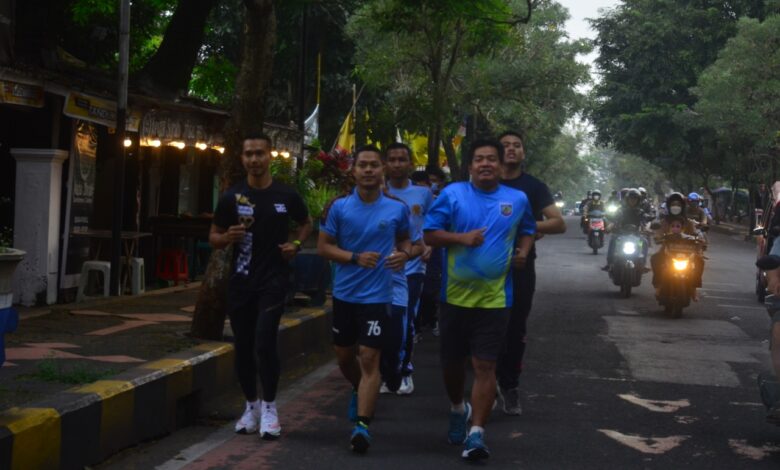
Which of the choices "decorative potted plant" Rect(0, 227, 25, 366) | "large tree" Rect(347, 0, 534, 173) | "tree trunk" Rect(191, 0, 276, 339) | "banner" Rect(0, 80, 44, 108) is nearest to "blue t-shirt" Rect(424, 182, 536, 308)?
"decorative potted plant" Rect(0, 227, 25, 366)

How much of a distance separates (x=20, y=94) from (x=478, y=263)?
5768 mm

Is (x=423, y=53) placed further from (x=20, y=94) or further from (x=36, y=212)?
(x=20, y=94)

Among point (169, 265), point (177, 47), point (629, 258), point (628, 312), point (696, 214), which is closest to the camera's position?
point (628, 312)

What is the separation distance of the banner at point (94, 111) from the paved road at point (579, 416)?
3.81 metres

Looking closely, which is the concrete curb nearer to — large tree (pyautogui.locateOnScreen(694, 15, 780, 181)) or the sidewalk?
the sidewalk

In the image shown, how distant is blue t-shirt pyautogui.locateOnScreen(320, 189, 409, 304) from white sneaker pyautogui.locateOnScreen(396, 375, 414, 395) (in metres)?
2.06

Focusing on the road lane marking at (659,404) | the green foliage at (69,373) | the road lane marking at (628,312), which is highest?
the green foliage at (69,373)

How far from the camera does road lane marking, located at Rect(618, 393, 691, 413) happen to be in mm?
8859

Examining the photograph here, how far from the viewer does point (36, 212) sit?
13688 mm

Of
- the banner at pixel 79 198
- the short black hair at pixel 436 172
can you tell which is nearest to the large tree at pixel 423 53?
the banner at pixel 79 198

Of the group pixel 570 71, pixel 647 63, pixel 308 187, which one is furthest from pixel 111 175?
pixel 647 63

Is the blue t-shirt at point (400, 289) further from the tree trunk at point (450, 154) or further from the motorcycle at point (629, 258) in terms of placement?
the tree trunk at point (450, 154)

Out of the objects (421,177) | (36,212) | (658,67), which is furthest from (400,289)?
(658,67)

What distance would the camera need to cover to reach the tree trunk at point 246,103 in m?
10.3
